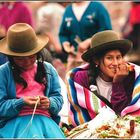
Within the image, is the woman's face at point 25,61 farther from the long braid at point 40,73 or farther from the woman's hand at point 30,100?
the woman's hand at point 30,100

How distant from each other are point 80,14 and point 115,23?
20.6 ft

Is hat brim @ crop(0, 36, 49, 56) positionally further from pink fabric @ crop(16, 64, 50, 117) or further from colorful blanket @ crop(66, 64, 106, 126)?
colorful blanket @ crop(66, 64, 106, 126)

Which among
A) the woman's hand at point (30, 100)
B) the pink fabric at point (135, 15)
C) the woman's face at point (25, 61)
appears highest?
the woman's face at point (25, 61)

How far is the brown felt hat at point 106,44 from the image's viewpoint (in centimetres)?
837

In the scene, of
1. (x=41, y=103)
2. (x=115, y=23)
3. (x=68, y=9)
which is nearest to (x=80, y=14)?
(x=68, y=9)

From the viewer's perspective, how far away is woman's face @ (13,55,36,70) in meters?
7.70

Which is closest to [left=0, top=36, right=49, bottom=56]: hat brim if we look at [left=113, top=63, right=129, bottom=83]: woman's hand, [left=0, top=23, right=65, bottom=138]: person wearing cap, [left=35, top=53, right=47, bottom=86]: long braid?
[left=0, top=23, right=65, bottom=138]: person wearing cap

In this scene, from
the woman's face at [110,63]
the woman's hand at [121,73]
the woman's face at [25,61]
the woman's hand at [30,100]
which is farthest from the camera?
the woman's face at [110,63]

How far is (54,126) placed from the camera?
7.74m

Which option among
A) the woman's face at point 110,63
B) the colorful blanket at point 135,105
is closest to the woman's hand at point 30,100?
the colorful blanket at point 135,105

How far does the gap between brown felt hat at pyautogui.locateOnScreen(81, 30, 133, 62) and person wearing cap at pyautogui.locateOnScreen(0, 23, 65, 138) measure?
651 mm

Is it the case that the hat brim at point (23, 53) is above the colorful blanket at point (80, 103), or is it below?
above

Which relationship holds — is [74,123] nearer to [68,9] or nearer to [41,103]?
[41,103]

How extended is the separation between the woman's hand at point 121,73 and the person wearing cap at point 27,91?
2.00 ft
